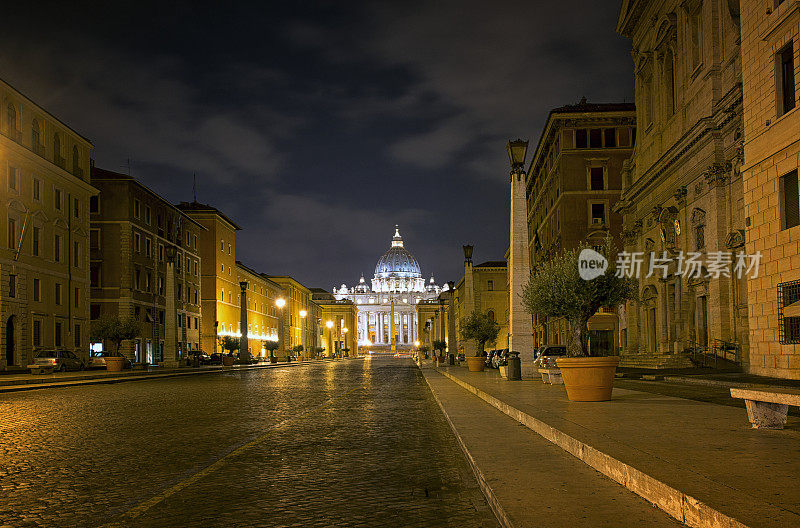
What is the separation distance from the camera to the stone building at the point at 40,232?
3956 cm

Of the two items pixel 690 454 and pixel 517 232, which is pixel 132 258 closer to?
pixel 517 232

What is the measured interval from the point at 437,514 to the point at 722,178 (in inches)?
1114

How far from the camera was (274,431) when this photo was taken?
38.9 feet

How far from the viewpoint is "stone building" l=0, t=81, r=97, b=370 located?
39562 mm

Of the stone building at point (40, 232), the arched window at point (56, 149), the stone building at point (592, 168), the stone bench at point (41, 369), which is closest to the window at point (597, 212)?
the stone building at point (592, 168)

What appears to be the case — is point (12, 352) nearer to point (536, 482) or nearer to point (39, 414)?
point (39, 414)

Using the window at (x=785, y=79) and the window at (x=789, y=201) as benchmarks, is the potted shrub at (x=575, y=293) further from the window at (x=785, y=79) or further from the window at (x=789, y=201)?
the window at (x=785, y=79)

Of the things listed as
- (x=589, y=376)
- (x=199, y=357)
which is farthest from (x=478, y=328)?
(x=589, y=376)

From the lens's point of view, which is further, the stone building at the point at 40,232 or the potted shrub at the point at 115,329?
the potted shrub at the point at 115,329

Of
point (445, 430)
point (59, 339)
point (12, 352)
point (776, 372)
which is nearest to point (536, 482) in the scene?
point (445, 430)

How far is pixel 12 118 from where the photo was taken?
1592 inches

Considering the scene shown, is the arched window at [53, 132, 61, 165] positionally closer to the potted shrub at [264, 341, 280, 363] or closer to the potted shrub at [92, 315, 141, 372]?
the potted shrub at [92, 315, 141, 372]

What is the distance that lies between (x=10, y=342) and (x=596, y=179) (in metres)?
43.7

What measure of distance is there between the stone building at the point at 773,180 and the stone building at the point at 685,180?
5654 millimetres
